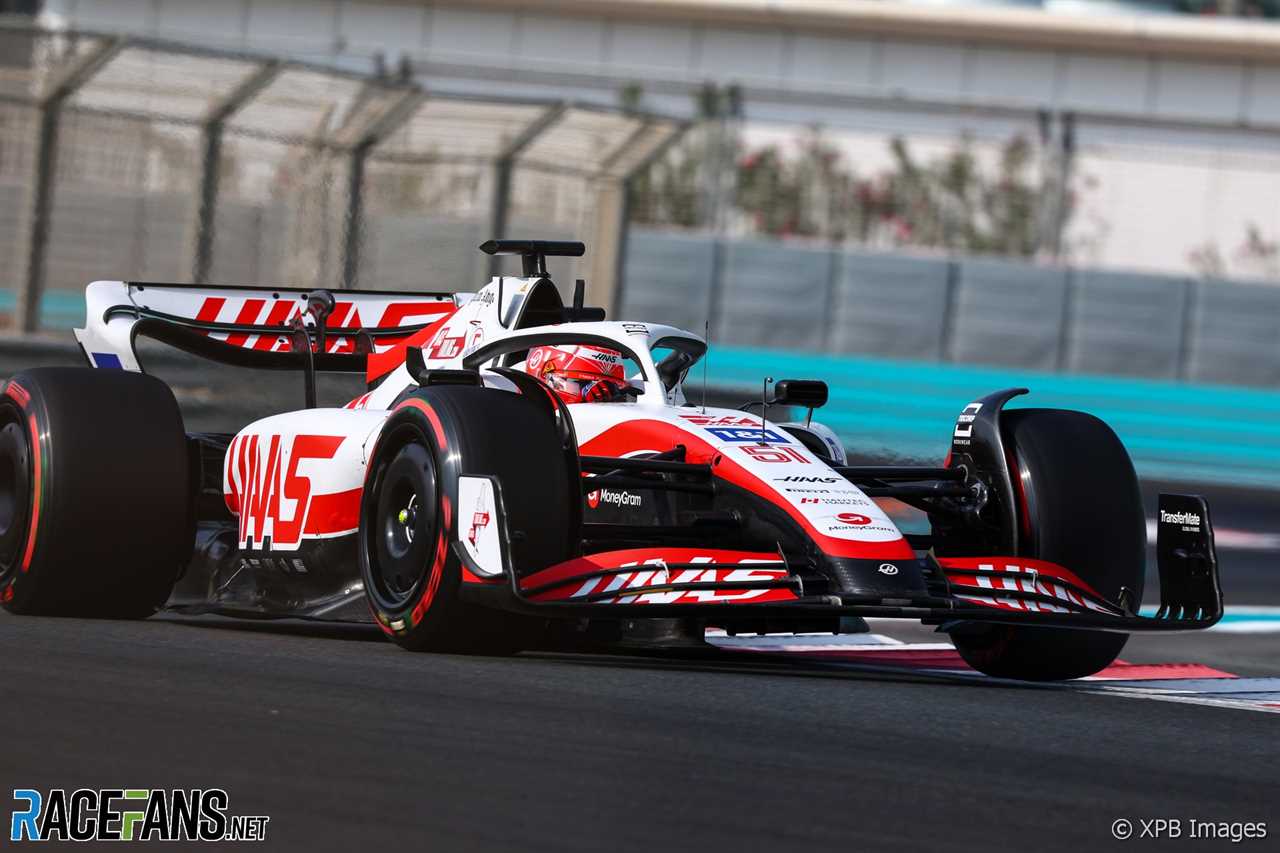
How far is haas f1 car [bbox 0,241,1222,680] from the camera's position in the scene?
6.10m

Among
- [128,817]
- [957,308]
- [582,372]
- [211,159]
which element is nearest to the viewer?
[128,817]

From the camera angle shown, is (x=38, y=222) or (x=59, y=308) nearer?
(x=38, y=222)

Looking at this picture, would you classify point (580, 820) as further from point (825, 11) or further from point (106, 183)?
point (825, 11)

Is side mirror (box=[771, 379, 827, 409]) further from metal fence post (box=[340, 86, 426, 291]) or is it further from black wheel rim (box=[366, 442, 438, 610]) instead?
metal fence post (box=[340, 86, 426, 291])

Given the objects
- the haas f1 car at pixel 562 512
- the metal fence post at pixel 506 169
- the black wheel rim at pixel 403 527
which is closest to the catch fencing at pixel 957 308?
the metal fence post at pixel 506 169

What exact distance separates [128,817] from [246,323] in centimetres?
505

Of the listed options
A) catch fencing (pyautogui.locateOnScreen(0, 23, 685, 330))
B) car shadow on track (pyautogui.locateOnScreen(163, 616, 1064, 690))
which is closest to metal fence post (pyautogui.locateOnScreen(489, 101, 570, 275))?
catch fencing (pyautogui.locateOnScreen(0, 23, 685, 330))

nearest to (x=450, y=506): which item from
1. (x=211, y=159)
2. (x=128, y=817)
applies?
(x=128, y=817)

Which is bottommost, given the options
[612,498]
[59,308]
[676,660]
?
[676,660]

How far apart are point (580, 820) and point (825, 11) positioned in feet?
86.2

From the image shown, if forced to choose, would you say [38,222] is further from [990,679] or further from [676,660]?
[990,679]

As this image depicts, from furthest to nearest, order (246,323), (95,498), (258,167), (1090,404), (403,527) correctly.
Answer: (1090,404)
(258,167)
(246,323)
(95,498)
(403,527)

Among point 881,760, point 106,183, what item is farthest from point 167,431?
point 106,183

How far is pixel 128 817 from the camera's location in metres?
3.82
